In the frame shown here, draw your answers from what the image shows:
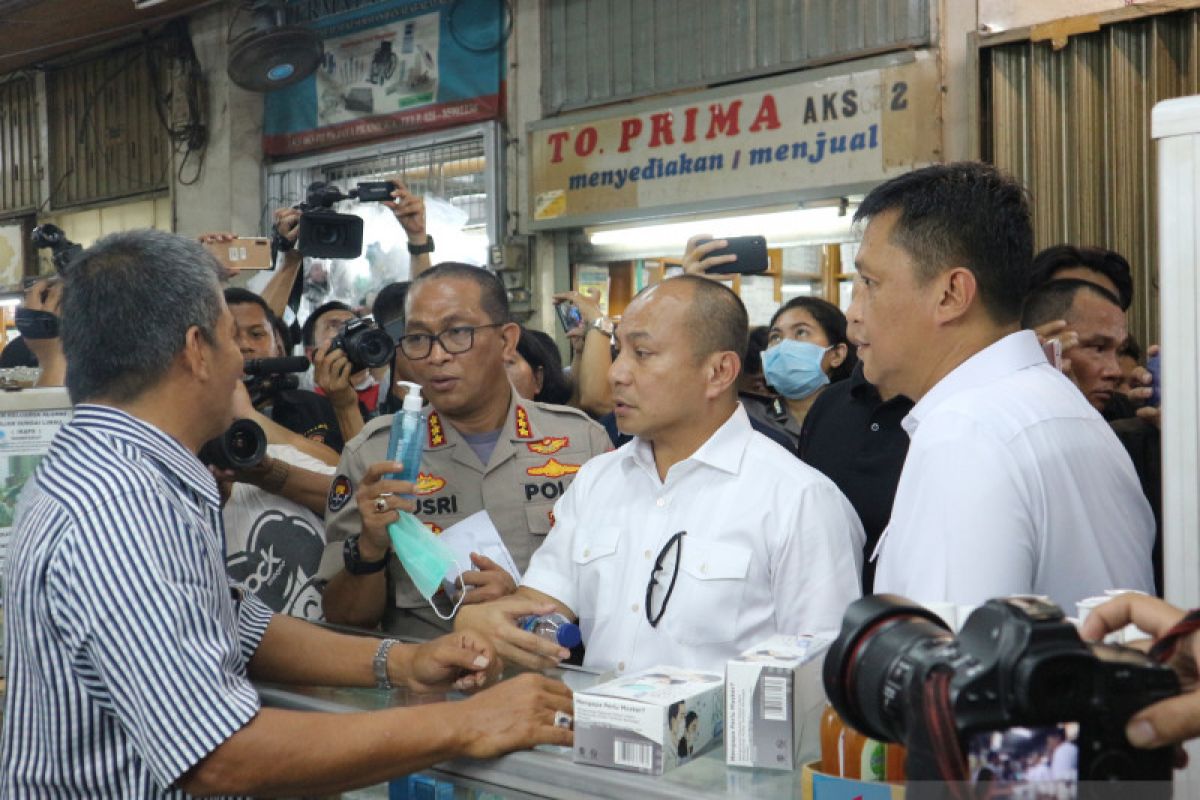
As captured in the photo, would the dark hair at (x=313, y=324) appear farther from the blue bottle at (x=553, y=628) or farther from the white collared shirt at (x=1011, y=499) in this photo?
the white collared shirt at (x=1011, y=499)

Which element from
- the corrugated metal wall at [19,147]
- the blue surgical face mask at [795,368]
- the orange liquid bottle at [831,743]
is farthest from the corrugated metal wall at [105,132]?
the orange liquid bottle at [831,743]

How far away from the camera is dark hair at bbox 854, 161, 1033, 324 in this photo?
75.8 inches

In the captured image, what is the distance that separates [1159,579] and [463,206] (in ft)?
17.4

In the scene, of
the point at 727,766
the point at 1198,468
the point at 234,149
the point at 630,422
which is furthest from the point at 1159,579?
the point at 234,149

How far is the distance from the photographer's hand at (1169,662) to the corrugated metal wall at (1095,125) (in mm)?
3767

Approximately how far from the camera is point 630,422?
2.57 m

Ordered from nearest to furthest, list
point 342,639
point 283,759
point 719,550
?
1. point 283,759
2. point 342,639
3. point 719,550

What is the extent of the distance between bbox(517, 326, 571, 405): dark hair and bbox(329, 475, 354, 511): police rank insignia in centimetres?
135

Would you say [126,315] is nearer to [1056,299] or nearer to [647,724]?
[647,724]

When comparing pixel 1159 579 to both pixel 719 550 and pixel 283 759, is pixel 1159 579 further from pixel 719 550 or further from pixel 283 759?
pixel 283 759

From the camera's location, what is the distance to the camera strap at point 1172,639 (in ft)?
3.71

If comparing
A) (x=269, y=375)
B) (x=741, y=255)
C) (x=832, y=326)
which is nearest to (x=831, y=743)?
(x=741, y=255)

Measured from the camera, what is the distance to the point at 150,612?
153cm

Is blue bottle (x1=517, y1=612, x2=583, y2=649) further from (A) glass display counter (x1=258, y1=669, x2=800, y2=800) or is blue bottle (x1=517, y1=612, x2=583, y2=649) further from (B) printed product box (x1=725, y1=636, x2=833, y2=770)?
(B) printed product box (x1=725, y1=636, x2=833, y2=770)
